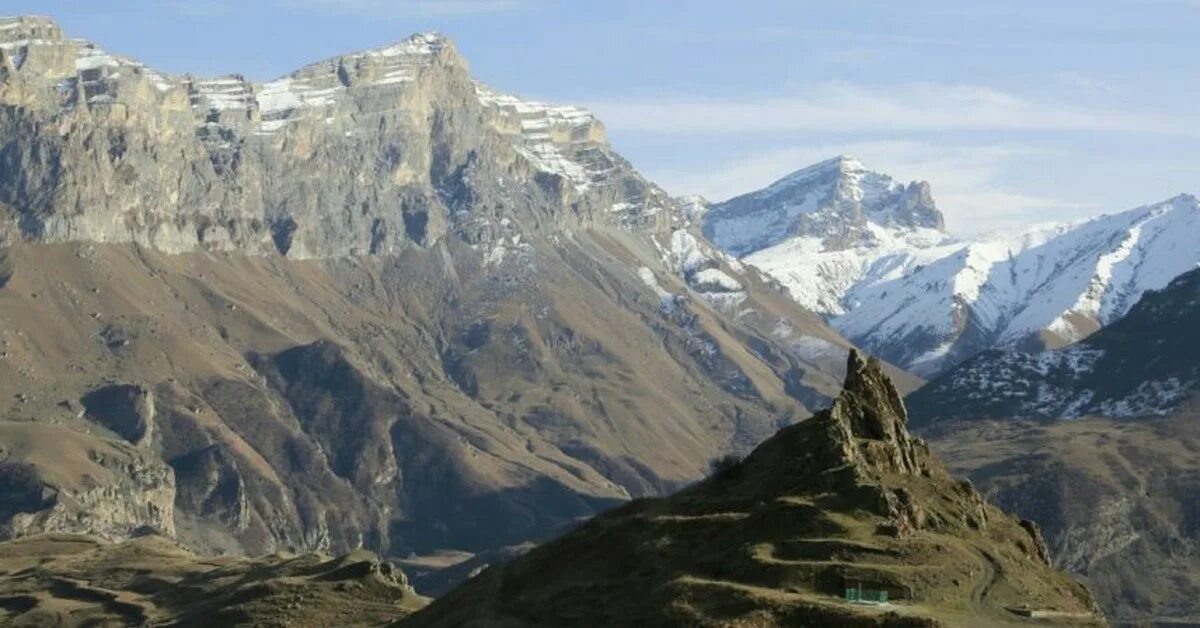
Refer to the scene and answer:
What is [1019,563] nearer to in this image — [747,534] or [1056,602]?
[1056,602]

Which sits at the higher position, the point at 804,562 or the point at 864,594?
the point at 804,562

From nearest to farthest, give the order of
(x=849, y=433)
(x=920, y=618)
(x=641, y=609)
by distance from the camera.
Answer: (x=920, y=618)
(x=641, y=609)
(x=849, y=433)

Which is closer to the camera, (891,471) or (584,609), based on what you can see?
(584,609)

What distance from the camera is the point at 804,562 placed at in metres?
170

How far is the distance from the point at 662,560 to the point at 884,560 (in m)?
18.6

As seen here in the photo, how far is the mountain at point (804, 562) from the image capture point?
16525cm

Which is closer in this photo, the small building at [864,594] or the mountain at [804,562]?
the small building at [864,594]

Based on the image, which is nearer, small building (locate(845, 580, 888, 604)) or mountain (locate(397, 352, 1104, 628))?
small building (locate(845, 580, 888, 604))

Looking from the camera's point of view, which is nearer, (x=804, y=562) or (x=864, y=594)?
(x=864, y=594)

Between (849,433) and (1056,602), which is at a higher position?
(849,433)

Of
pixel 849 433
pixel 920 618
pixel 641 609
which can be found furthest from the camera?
pixel 849 433

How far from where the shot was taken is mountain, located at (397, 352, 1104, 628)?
165250mm

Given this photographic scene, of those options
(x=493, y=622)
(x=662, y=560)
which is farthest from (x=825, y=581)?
(x=493, y=622)

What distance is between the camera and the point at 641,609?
554 ft
